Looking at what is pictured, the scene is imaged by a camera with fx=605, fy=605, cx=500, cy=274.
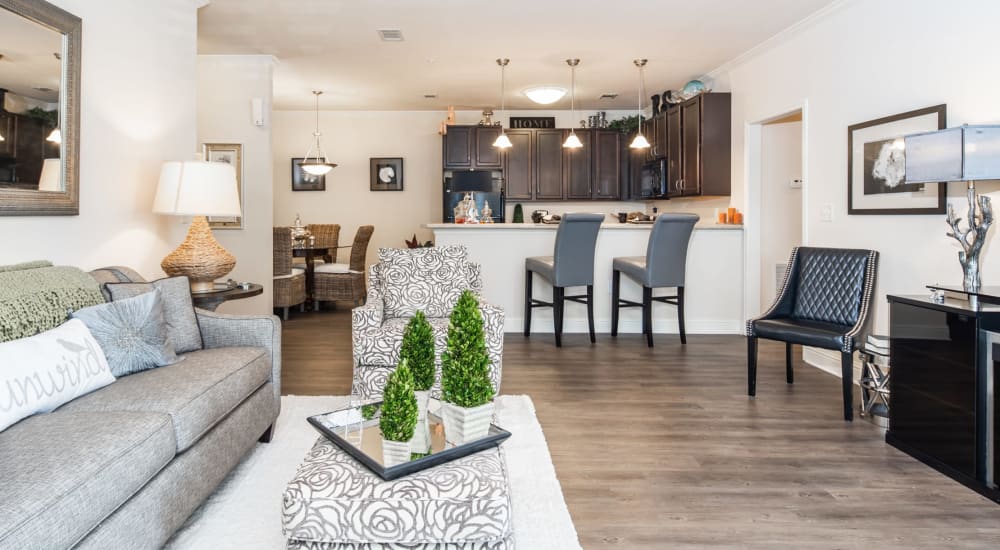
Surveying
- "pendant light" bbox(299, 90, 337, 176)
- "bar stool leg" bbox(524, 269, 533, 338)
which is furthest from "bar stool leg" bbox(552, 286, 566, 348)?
"pendant light" bbox(299, 90, 337, 176)

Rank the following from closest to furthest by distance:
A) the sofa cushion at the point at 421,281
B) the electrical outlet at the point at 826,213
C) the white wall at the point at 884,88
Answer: the white wall at the point at 884,88 < the sofa cushion at the point at 421,281 < the electrical outlet at the point at 826,213

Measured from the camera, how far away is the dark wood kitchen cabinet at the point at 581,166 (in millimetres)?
7738

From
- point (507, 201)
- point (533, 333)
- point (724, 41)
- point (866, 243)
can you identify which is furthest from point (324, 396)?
point (507, 201)

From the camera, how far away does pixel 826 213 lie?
14.2 feet

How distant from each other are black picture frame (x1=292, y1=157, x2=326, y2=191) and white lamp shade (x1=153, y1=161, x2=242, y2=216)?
5.13 m

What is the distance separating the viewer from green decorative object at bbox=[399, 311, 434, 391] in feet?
6.10

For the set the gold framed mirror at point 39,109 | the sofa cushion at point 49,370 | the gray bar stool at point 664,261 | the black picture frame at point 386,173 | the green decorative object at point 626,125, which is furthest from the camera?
the black picture frame at point 386,173

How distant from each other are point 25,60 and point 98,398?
1.59 metres

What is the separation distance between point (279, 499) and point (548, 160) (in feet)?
20.2

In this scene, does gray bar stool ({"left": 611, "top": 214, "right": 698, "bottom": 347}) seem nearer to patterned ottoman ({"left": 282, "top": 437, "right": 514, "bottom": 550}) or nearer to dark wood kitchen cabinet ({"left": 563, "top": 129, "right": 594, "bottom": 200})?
dark wood kitchen cabinet ({"left": 563, "top": 129, "right": 594, "bottom": 200})

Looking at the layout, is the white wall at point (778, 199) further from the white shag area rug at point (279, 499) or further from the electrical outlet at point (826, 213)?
the white shag area rug at point (279, 499)

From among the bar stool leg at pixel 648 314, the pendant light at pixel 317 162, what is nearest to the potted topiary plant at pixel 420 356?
the bar stool leg at pixel 648 314

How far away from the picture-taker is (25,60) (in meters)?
2.54

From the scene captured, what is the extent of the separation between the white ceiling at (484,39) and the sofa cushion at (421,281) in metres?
1.84
